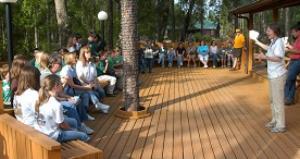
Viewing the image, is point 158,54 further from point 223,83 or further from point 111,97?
point 111,97

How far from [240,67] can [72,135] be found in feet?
35.8

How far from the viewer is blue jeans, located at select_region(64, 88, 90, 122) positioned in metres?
6.35

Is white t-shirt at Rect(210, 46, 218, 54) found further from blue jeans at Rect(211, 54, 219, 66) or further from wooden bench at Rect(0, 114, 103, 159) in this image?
wooden bench at Rect(0, 114, 103, 159)

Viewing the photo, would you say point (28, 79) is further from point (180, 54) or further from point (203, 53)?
point (180, 54)

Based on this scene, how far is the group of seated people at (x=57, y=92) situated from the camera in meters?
4.14

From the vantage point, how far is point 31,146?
3602 millimetres

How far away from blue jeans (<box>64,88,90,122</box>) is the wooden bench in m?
1.88

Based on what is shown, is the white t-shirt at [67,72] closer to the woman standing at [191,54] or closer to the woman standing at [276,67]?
the woman standing at [276,67]

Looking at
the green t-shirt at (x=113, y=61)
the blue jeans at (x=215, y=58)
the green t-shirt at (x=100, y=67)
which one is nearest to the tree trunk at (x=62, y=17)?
the green t-shirt at (x=113, y=61)

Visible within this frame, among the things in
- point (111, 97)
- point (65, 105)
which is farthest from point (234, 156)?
point (111, 97)

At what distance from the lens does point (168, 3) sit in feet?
83.0

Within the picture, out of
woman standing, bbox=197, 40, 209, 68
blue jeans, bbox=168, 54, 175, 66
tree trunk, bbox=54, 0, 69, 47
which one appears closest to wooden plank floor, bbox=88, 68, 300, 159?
tree trunk, bbox=54, 0, 69, 47

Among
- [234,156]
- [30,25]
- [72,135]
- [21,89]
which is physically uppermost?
[30,25]

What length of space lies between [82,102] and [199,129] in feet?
5.96
